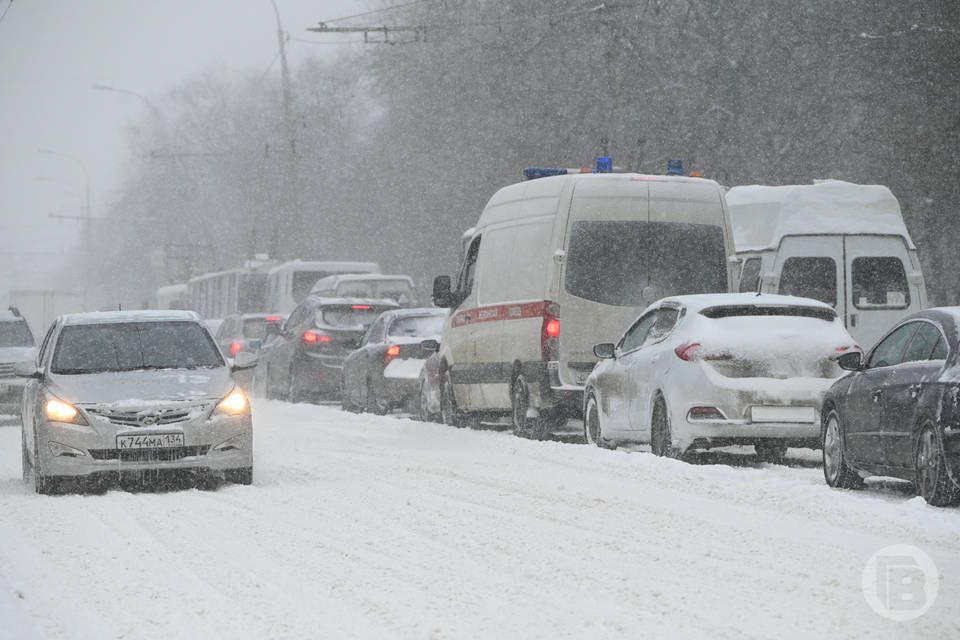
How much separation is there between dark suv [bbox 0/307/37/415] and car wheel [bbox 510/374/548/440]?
7923 millimetres

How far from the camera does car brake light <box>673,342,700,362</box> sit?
14172 millimetres

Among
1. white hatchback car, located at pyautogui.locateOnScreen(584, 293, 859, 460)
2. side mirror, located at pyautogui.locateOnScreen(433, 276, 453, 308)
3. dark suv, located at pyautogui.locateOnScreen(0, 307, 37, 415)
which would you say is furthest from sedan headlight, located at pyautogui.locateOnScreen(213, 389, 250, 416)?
dark suv, located at pyautogui.locateOnScreen(0, 307, 37, 415)

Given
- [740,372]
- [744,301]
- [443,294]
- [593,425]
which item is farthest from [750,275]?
[740,372]

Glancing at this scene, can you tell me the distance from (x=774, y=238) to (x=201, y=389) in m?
10.2

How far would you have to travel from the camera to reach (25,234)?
185m

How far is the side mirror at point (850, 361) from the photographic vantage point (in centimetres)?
1229

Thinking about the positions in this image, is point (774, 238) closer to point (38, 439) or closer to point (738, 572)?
point (38, 439)

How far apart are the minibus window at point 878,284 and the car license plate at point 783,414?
721 centimetres

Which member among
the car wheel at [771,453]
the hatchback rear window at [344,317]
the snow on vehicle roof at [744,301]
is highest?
the snow on vehicle roof at [744,301]

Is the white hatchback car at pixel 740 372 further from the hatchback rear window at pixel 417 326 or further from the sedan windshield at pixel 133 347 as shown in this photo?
the hatchback rear window at pixel 417 326

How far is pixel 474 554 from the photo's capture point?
894 centimetres

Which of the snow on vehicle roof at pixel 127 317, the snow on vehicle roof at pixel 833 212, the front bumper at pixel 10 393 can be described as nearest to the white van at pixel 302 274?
the front bumper at pixel 10 393

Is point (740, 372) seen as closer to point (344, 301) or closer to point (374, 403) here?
point (374, 403)

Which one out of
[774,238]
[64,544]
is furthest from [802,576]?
[774,238]
